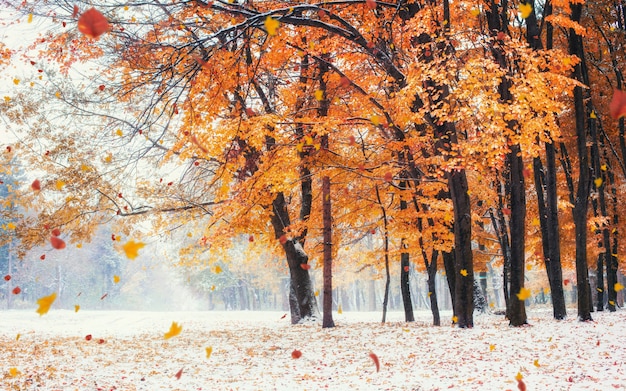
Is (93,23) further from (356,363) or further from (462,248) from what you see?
(462,248)

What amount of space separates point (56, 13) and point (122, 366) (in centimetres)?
672

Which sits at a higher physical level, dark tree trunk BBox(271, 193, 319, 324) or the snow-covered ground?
dark tree trunk BBox(271, 193, 319, 324)

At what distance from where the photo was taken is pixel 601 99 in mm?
16078

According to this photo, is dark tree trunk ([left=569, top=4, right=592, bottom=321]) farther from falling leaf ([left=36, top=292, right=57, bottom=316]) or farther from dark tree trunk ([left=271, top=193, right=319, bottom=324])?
falling leaf ([left=36, top=292, right=57, bottom=316])

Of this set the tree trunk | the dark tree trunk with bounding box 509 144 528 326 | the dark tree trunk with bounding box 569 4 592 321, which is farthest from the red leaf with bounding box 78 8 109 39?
the dark tree trunk with bounding box 569 4 592 321

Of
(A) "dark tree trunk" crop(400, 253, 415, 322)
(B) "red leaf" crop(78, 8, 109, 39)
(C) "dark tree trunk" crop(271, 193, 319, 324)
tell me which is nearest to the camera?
(B) "red leaf" crop(78, 8, 109, 39)

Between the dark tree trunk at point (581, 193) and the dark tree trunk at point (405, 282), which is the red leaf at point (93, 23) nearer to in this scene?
the dark tree trunk at point (581, 193)

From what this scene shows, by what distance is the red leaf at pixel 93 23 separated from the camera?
6664 millimetres

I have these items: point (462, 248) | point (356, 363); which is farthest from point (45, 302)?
point (462, 248)

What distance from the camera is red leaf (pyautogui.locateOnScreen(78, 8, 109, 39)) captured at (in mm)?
6664

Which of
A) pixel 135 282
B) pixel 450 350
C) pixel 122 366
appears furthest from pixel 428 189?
pixel 135 282

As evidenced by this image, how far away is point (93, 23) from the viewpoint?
6.73 metres

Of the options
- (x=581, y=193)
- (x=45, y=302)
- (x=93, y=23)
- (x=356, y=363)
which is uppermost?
(x=93, y=23)

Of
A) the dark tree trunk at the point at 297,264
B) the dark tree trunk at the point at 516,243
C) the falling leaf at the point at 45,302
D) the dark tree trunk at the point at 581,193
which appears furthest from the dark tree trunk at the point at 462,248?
the falling leaf at the point at 45,302
